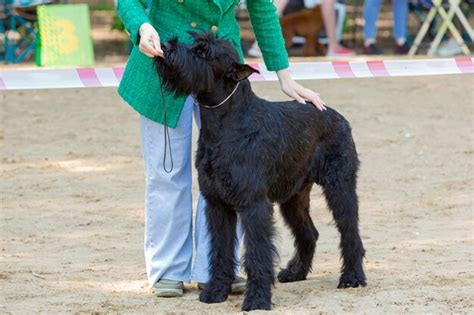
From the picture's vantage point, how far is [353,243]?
5.76 meters

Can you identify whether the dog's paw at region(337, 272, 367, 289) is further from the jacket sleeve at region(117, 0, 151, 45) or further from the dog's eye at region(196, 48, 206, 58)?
the jacket sleeve at region(117, 0, 151, 45)

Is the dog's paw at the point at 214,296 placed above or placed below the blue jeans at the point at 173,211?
below

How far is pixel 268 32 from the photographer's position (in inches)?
223

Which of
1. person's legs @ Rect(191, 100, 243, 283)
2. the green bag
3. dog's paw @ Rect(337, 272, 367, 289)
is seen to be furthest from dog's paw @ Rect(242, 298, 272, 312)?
the green bag

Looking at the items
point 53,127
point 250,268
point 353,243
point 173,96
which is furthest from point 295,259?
point 53,127

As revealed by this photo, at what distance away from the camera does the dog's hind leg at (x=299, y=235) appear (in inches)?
235

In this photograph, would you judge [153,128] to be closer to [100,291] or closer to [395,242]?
[100,291]

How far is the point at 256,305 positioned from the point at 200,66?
129 cm

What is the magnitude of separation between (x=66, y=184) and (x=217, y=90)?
3.85 meters

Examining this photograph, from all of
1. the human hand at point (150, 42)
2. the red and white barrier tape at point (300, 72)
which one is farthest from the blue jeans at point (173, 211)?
the red and white barrier tape at point (300, 72)

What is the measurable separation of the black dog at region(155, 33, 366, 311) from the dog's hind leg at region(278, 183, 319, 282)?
0.73 feet

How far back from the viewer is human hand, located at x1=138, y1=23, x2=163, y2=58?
16.0 ft

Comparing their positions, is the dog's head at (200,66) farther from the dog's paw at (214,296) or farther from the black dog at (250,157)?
the dog's paw at (214,296)

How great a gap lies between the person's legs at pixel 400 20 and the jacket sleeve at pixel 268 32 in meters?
10.4
